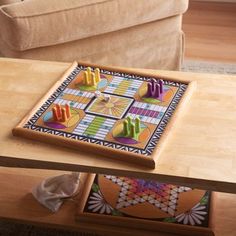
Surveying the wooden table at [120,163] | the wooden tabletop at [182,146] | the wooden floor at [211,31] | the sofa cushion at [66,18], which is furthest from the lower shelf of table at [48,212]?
the wooden floor at [211,31]

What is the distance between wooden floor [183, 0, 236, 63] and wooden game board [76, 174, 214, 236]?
1.06 metres

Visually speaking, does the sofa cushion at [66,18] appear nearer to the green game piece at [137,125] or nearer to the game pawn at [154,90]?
the game pawn at [154,90]

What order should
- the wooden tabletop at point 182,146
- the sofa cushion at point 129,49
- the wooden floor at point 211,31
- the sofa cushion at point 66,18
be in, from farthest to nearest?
the wooden floor at point 211,31 < the sofa cushion at point 129,49 < the sofa cushion at point 66,18 < the wooden tabletop at point 182,146

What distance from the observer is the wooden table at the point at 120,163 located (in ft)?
3.37

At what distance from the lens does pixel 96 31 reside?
1.79 metres

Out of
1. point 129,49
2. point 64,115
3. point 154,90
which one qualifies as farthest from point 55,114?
point 129,49

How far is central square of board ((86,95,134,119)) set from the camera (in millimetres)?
1201

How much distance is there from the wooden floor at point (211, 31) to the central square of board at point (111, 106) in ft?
3.59

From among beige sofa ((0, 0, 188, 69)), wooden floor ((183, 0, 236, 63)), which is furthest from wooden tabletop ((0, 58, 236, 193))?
wooden floor ((183, 0, 236, 63))

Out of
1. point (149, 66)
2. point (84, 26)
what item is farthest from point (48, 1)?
point (149, 66)

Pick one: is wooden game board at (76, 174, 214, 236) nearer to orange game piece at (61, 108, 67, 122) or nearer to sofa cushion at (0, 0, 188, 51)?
orange game piece at (61, 108, 67, 122)

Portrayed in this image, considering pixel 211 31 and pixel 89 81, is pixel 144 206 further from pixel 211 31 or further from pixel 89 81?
pixel 211 31

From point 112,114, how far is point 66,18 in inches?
25.6

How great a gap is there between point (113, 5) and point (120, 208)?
2.67 ft
